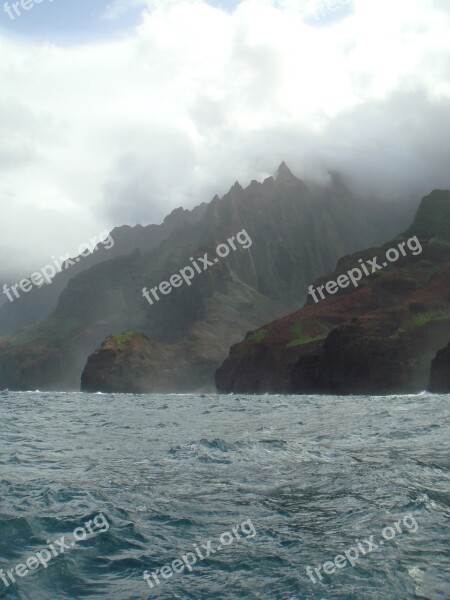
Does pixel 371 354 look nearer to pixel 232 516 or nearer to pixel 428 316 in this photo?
pixel 428 316

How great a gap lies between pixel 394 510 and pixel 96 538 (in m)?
8.40

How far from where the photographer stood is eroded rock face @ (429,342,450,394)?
123194mm

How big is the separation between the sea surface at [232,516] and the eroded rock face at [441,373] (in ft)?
312

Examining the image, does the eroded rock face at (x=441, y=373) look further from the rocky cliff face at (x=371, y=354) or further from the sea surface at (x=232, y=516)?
the sea surface at (x=232, y=516)

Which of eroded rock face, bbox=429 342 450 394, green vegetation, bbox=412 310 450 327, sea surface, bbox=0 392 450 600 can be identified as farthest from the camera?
green vegetation, bbox=412 310 450 327

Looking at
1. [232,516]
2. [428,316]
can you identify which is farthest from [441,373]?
[232,516]

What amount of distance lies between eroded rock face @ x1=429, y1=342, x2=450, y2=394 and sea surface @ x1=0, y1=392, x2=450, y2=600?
94983 mm

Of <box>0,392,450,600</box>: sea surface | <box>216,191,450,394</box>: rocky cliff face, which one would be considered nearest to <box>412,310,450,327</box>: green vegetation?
<box>216,191,450,394</box>: rocky cliff face

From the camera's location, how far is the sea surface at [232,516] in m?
13.1

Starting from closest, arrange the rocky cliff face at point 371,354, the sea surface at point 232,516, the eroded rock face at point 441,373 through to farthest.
Answer: the sea surface at point 232,516 → the eroded rock face at point 441,373 → the rocky cliff face at point 371,354

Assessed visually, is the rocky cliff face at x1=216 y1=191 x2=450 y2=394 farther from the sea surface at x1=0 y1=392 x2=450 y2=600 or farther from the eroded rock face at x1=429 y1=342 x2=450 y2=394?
the sea surface at x1=0 y1=392 x2=450 y2=600

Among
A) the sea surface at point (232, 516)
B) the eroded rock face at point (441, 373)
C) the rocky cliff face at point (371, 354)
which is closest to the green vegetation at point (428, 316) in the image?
the rocky cliff face at point (371, 354)

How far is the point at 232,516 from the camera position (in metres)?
18.3

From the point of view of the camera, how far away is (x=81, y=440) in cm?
3791
